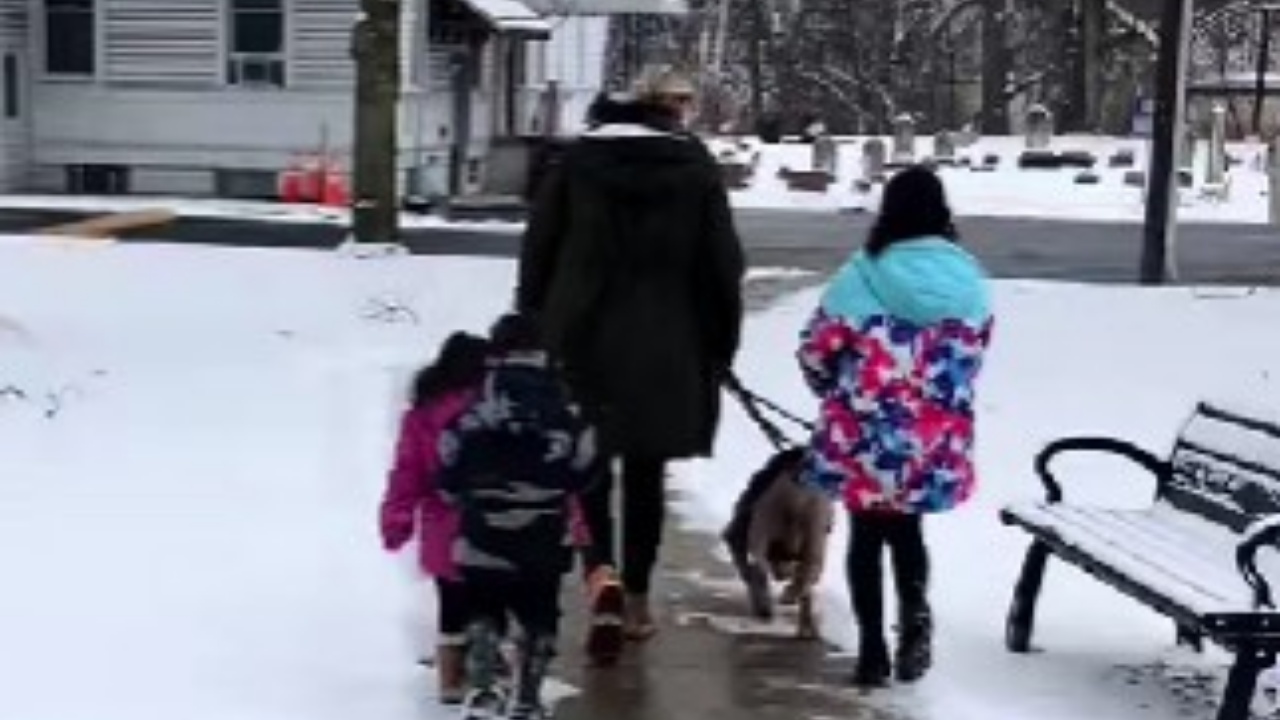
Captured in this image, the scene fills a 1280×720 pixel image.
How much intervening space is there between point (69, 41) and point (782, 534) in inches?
1088

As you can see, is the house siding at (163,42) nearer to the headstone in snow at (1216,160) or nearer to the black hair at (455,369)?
the headstone in snow at (1216,160)

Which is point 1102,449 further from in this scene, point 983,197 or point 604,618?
point 983,197

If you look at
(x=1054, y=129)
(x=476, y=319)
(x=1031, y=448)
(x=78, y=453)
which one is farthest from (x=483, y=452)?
(x=1054, y=129)

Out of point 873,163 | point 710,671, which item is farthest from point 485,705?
point 873,163

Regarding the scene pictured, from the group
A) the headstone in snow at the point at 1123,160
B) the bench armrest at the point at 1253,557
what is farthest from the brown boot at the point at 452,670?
the headstone in snow at the point at 1123,160

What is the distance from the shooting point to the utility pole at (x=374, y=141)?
22109 mm

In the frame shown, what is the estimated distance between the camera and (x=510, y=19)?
36.6 m

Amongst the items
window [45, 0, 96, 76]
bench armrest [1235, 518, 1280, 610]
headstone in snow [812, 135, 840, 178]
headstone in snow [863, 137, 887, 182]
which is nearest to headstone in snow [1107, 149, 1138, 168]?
headstone in snow [863, 137, 887, 182]

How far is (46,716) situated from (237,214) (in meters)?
23.2

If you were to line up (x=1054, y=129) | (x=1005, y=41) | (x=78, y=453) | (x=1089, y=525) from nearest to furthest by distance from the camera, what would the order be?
(x=1089, y=525) < (x=78, y=453) < (x=1054, y=129) < (x=1005, y=41)

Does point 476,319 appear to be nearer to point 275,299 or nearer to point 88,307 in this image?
point 275,299

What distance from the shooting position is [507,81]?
40531 mm

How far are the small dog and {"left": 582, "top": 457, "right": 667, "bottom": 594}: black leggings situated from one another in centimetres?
37

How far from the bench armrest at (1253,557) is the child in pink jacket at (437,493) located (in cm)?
209
